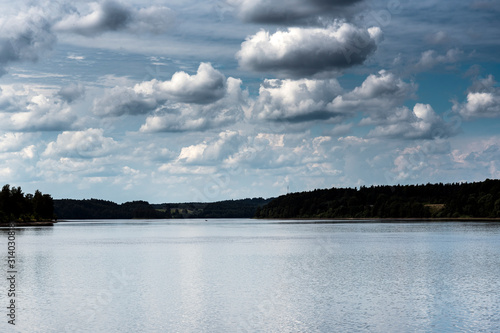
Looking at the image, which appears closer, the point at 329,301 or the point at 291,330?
the point at 291,330

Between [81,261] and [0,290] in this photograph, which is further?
[81,261]

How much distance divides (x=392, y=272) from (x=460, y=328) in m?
27.6

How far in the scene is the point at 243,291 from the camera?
4678cm

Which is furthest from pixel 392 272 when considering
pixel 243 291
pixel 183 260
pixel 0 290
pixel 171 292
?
pixel 0 290

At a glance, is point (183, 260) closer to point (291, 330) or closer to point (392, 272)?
point (392, 272)

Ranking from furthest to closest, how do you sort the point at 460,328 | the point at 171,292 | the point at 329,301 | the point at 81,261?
1. the point at 81,261
2. the point at 171,292
3. the point at 329,301
4. the point at 460,328

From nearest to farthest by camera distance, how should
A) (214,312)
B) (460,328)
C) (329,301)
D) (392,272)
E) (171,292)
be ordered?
(460,328)
(214,312)
(329,301)
(171,292)
(392,272)

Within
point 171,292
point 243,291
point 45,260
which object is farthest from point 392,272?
point 45,260

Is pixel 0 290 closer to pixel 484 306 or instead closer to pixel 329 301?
pixel 329 301

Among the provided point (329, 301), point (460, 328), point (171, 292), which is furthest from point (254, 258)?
point (460, 328)

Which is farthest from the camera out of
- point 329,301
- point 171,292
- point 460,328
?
point 171,292

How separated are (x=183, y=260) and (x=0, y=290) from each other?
31881 mm

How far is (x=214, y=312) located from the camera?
37.6 meters

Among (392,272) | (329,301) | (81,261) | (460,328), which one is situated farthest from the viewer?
(81,261)
